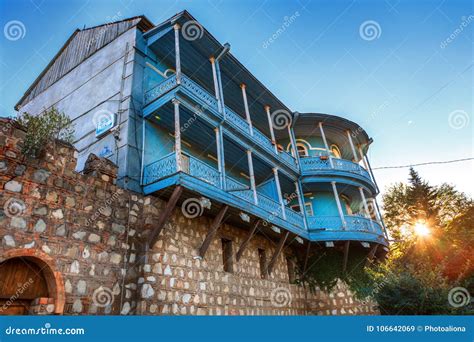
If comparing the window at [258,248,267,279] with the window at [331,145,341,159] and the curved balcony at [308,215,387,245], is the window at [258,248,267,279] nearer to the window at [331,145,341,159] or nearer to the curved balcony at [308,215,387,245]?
the curved balcony at [308,215,387,245]

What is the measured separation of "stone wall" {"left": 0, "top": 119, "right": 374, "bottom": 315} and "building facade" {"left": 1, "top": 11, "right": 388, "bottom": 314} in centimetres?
5

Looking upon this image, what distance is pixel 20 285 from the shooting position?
6008mm

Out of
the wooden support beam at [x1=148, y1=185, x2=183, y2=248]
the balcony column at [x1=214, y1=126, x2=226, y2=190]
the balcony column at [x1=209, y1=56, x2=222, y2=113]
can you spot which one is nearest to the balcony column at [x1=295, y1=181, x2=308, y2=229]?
the balcony column at [x1=214, y1=126, x2=226, y2=190]

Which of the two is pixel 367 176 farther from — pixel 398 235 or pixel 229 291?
pixel 398 235

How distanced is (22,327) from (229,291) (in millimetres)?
6827

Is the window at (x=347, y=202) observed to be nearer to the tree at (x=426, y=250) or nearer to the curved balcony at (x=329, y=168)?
the curved balcony at (x=329, y=168)

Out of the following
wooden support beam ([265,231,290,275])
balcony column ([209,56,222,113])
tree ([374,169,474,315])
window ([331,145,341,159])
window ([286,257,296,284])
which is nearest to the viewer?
tree ([374,169,474,315])

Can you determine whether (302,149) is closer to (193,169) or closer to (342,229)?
(342,229)

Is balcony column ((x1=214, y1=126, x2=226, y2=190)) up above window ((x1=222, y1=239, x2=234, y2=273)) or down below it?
above

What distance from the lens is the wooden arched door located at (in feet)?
19.2

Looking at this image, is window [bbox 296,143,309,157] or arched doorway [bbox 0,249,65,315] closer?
arched doorway [bbox 0,249,65,315]

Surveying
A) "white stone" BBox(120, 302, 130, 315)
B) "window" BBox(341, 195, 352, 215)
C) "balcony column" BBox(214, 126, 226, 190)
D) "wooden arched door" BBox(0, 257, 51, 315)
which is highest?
"window" BBox(341, 195, 352, 215)

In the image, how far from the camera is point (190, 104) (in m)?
10.4

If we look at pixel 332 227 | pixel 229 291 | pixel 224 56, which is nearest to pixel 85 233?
pixel 229 291
